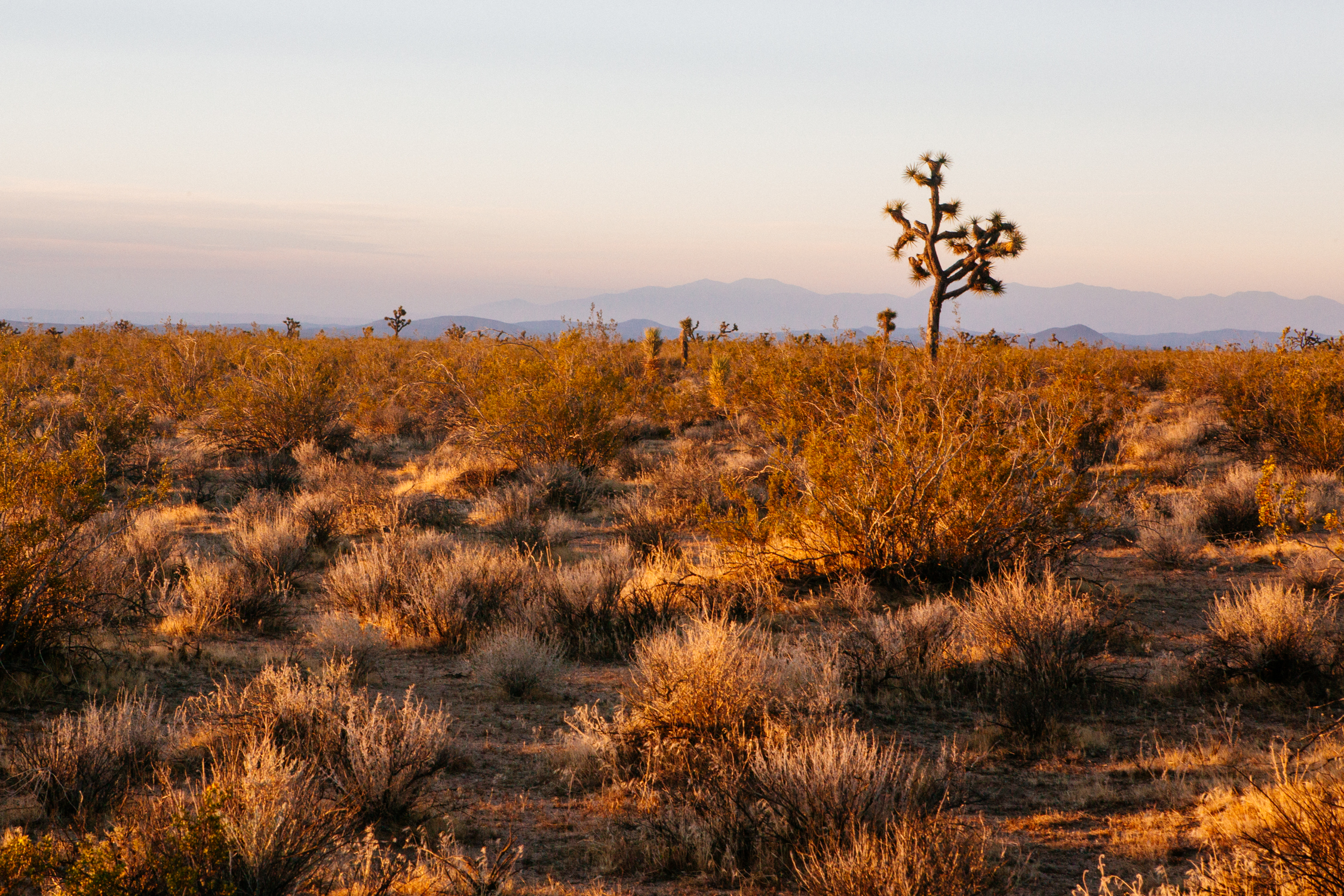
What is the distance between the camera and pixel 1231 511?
32.3 feet

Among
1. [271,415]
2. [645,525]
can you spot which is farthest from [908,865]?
[271,415]

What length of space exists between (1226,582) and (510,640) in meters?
6.73

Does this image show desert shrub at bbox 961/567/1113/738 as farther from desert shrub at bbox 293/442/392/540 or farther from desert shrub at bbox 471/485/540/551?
desert shrub at bbox 293/442/392/540

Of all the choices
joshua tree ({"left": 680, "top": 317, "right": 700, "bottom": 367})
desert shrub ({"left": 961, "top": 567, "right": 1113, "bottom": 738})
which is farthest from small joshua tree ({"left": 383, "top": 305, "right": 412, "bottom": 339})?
desert shrub ({"left": 961, "top": 567, "right": 1113, "bottom": 738})

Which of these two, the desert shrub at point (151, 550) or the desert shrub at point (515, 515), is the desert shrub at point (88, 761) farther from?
the desert shrub at point (515, 515)

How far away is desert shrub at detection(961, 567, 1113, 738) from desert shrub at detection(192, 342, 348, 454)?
12.1m

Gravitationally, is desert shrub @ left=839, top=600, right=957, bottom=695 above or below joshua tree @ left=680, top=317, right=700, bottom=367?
below

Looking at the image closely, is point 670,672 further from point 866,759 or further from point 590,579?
point 590,579

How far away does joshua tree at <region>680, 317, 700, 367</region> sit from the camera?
106 feet

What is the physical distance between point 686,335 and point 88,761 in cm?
3175

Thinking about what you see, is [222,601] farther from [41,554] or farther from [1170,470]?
[1170,470]

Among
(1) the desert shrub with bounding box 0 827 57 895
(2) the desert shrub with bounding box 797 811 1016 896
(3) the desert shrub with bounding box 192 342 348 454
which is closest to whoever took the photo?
(1) the desert shrub with bounding box 0 827 57 895

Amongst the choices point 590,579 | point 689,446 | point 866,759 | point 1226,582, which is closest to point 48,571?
point 590,579

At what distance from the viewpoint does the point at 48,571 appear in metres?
5.41
